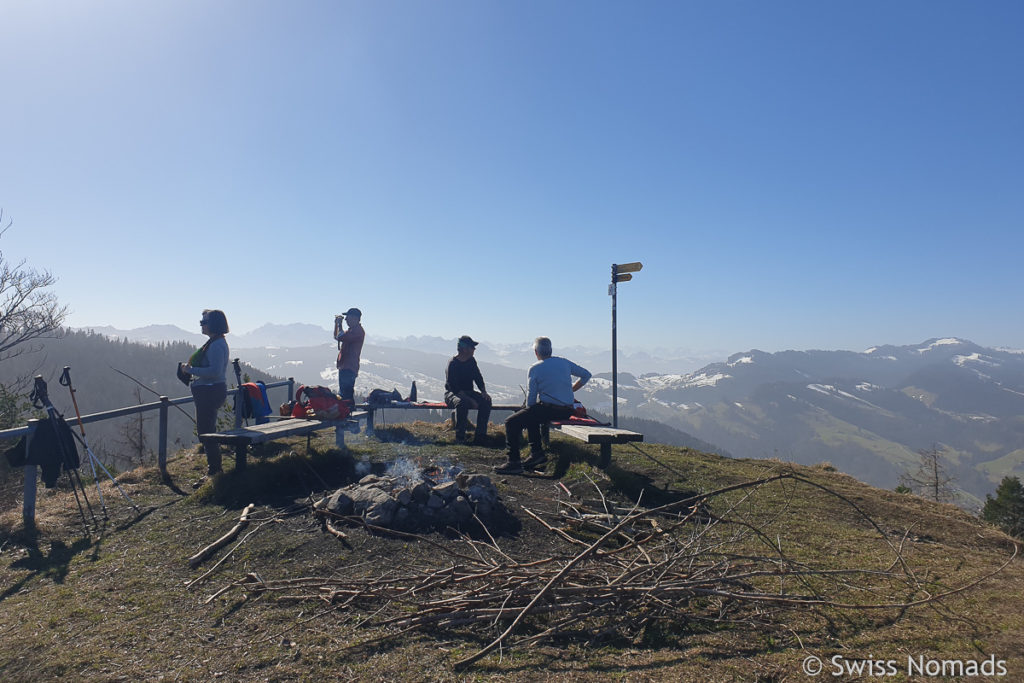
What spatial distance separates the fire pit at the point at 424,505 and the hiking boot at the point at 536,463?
2.12 meters

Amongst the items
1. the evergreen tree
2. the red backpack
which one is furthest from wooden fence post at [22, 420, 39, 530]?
the evergreen tree

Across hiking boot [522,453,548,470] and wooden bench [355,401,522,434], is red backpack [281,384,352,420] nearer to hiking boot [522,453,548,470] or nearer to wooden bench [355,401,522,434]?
wooden bench [355,401,522,434]

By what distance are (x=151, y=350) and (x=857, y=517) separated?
113979mm

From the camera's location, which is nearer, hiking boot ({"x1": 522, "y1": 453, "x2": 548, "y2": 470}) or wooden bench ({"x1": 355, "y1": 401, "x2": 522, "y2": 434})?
hiking boot ({"x1": 522, "y1": 453, "x2": 548, "y2": 470})

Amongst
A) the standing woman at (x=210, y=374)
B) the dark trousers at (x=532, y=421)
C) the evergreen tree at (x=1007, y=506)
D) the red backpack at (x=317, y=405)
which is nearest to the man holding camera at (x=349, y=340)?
the red backpack at (x=317, y=405)

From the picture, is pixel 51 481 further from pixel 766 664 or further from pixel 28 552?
pixel 766 664

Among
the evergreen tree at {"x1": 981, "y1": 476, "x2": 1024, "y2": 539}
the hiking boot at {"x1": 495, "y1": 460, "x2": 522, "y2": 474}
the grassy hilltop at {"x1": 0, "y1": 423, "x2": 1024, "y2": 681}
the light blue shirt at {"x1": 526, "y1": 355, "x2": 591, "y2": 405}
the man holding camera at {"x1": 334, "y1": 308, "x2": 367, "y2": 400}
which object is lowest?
the evergreen tree at {"x1": 981, "y1": 476, "x2": 1024, "y2": 539}

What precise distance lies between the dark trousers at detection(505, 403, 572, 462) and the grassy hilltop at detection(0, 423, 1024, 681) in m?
1.51

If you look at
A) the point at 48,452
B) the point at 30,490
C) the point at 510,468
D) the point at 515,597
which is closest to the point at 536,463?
the point at 510,468

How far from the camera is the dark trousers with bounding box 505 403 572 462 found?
7.48 metres

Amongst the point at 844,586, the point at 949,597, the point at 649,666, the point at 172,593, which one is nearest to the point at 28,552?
the point at 172,593

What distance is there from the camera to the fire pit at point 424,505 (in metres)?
5.00

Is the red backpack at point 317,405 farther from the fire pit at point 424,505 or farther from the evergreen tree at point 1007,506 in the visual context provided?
the evergreen tree at point 1007,506

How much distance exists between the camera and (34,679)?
2910mm
